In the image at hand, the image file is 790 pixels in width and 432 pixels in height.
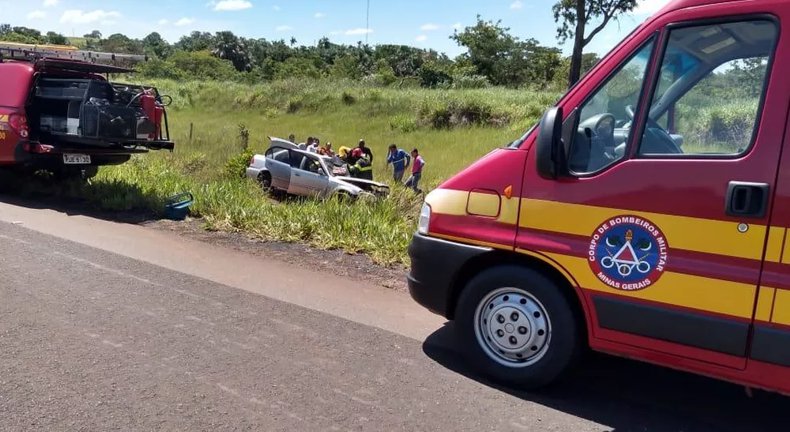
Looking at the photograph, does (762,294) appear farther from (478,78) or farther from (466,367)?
(478,78)

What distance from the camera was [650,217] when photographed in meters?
3.49

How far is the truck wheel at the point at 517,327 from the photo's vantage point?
3.89 m

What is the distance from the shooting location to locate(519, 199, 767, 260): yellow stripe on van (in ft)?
10.7

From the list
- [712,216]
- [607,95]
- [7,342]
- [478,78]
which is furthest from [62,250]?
[478,78]

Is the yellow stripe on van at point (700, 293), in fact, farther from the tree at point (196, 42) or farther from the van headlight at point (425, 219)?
the tree at point (196, 42)

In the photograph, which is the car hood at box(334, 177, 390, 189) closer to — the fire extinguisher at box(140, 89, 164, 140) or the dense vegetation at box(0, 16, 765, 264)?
the dense vegetation at box(0, 16, 765, 264)

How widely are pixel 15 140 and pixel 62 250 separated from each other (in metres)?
3.98

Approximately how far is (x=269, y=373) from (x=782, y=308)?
2.95 meters

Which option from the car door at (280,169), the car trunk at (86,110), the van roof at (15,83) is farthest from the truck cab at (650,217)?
the car door at (280,169)

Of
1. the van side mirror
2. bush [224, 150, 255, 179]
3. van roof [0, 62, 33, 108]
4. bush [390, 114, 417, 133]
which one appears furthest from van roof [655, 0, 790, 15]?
bush [390, 114, 417, 133]

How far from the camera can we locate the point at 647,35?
365 centimetres

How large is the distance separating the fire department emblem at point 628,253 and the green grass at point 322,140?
3643 mm

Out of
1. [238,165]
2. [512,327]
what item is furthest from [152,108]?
[512,327]

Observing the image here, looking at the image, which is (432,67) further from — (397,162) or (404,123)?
(397,162)
